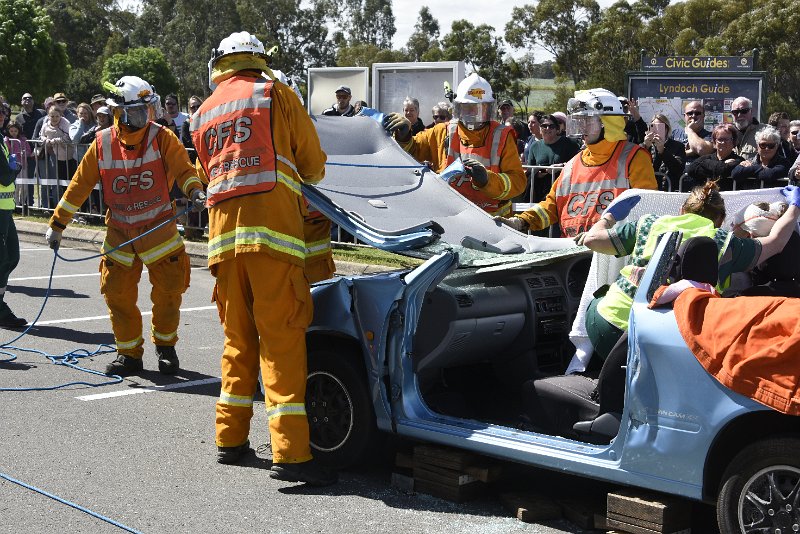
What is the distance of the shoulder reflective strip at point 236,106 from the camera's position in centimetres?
550

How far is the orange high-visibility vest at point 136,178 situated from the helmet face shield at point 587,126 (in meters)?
2.97

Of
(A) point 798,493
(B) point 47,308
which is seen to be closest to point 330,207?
(A) point 798,493

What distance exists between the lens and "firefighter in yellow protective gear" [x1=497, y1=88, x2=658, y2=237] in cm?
643

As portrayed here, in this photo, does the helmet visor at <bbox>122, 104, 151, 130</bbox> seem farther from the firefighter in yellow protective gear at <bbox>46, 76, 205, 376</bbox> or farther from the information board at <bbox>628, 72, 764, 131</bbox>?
the information board at <bbox>628, 72, 764, 131</bbox>

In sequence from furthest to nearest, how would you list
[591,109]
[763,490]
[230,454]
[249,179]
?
[591,109] < [230,454] < [249,179] < [763,490]

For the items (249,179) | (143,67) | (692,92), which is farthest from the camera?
(143,67)

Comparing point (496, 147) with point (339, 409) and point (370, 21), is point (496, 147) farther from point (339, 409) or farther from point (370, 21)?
point (370, 21)

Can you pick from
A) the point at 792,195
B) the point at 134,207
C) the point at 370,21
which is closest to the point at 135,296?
the point at 134,207

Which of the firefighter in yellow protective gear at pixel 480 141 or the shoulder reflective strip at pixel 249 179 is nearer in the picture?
the shoulder reflective strip at pixel 249 179

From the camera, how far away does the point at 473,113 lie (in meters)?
7.69

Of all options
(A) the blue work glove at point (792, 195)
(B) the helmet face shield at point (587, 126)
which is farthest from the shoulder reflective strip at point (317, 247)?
(A) the blue work glove at point (792, 195)

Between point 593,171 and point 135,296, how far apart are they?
11.1 feet

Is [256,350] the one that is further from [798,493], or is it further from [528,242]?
[798,493]

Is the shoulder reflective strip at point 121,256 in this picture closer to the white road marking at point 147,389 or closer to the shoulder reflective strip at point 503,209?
the white road marking at point 147,389
